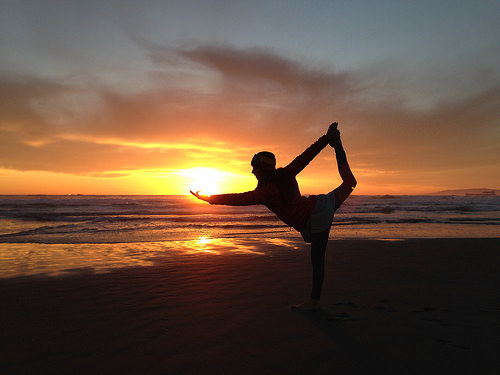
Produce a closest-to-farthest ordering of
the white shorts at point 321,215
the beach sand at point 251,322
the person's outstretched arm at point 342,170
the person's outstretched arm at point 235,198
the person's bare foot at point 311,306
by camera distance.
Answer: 1. the beach sand at point 251,322
2. the person's outstretched arm at point 235,198
3. the person's outstretched arm at point 342,170
4. the white shorts at point 321,215
5. the person's bare foot at point 311,306

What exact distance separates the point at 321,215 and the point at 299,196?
1.33ft

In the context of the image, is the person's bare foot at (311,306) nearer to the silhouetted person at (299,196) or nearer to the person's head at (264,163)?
the silhouetted person at (299,196)

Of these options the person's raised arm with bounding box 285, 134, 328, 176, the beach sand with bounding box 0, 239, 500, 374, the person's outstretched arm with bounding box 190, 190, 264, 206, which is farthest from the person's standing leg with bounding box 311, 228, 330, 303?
the person's outstretched arm with bounding box 190, 190, 264, 206

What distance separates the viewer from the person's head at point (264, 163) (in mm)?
3826

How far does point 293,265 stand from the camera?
8.03 metres

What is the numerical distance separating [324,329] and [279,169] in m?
2.11

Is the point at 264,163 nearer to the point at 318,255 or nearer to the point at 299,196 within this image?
the point at 299,196

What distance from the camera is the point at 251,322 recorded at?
13.9ft

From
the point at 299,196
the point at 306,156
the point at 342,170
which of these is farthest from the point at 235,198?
the point at 342,170

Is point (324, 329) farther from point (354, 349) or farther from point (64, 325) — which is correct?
point (64, 325)

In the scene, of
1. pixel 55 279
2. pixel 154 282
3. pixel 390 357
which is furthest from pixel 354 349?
pixel 55 279

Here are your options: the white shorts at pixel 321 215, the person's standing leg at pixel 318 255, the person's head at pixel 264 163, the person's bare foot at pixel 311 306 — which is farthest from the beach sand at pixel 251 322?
the person's head at pixel 264 163

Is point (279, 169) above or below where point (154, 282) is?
above

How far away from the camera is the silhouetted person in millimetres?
3824
